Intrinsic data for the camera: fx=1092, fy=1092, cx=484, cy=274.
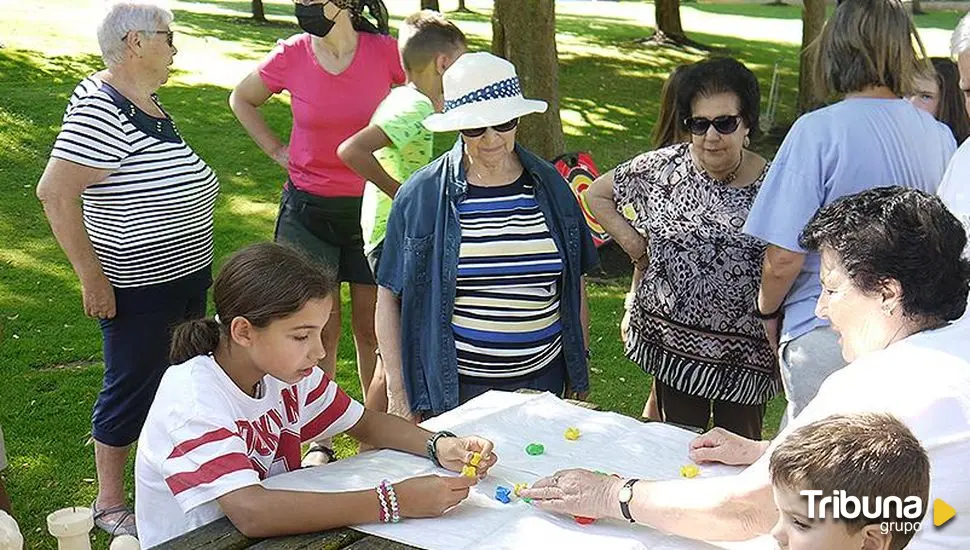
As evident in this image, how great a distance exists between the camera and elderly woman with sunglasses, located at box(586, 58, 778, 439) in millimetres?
3736

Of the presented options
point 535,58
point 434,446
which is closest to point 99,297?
point 434,446

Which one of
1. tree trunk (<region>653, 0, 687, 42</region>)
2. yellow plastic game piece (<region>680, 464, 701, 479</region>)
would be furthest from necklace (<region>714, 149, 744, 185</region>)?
tree trunk (<region>653, 0, 687, 42</region>)

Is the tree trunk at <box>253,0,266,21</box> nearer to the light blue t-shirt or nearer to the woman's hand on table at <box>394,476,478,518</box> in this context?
the light blue t-shirt

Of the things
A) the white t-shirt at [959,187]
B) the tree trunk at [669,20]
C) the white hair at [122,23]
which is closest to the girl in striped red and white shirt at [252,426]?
the white t-shirt at [959,187]

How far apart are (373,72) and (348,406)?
2344 mm

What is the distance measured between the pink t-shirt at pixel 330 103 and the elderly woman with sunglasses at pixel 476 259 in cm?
137

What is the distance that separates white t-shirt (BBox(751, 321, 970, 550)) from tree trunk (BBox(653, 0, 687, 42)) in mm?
19756

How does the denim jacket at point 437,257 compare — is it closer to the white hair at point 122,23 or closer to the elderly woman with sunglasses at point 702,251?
the elderly woman with sunglasses at point 702,251

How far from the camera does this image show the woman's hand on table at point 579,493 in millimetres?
2490

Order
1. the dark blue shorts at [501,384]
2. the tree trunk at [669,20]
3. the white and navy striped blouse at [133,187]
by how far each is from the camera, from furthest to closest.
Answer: the tree trunk at [669,20] < the white and navy striped blouse at [133,187] < the dark blue shorts at [501,384]

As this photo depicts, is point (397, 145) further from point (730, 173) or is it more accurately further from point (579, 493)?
point (579, 493)

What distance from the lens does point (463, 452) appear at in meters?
2.79

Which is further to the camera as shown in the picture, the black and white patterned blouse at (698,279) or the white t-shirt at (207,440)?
the black and white patterned blouse at (698,279)

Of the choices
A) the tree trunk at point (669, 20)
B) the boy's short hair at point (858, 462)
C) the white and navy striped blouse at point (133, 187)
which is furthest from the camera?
the tree trunk at point (669, 20)
